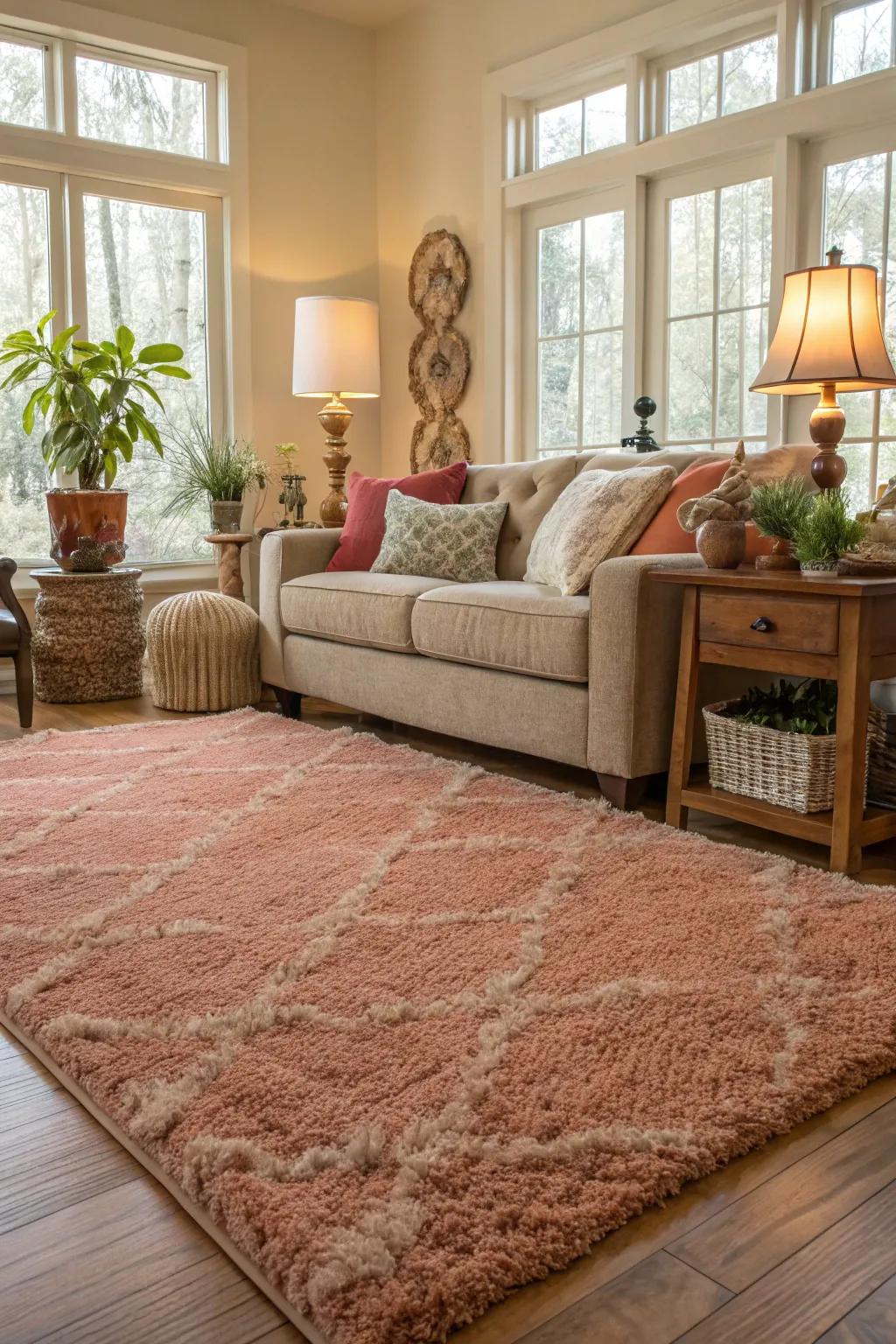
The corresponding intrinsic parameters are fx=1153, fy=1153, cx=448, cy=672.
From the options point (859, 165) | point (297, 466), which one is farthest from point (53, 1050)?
point (297, 466)

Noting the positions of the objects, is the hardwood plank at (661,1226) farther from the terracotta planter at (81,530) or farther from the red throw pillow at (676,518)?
the terracotta planter at (81,530)

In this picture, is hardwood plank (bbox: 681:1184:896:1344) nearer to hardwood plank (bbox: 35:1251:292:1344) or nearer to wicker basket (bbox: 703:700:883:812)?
hardwood plank (bbox: 35:1251:292:1344)

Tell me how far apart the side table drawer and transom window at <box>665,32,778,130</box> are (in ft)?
7.84

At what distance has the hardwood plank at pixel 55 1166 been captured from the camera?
4.21 ft

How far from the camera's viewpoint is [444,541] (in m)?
3.80

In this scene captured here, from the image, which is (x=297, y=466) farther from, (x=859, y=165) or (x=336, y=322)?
(x=859, y=165)

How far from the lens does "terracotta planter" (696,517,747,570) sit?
8.70 ft

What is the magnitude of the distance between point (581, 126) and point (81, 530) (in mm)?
2643

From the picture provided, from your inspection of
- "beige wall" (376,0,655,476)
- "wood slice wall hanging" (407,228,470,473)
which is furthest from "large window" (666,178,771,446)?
"wood slice wall hanging" (407,228,470,473)

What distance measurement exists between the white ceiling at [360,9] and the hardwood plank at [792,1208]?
5.47 m

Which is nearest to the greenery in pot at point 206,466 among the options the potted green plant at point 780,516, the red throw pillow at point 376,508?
the red throw pillow at point 376,508

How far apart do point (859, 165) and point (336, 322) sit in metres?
2.20

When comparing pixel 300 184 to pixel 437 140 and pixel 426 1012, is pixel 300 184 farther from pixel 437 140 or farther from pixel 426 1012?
pixel 426 1012

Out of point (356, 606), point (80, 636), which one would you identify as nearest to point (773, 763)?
point (356, 606)
